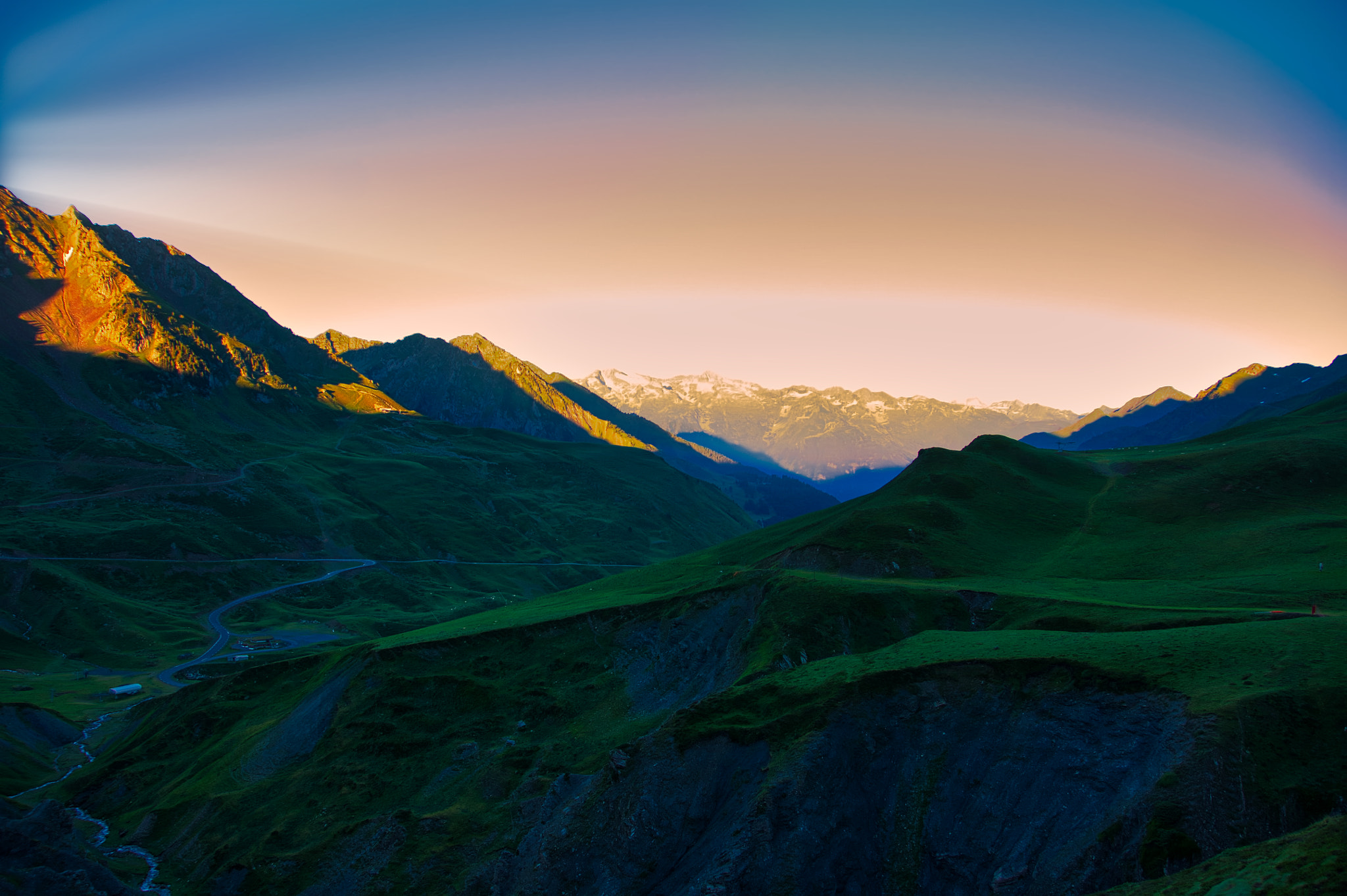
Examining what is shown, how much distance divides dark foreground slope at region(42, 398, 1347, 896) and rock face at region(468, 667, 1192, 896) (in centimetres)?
17

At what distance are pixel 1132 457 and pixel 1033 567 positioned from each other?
64.3 metres

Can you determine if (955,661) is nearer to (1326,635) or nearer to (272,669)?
(1326,635)

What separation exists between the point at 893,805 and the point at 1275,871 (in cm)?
2462

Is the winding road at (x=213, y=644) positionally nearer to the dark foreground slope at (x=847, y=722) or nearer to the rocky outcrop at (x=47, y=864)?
the dark foreground slope at (x=847, y=722)

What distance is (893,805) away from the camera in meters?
49.3

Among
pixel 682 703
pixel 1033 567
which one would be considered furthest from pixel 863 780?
pixel 1033 567

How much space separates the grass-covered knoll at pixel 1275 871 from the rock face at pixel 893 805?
6.98 m

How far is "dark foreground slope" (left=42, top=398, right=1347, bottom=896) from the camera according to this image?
1622 inches

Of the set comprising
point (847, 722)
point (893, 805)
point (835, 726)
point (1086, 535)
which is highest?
point (1086, 535)

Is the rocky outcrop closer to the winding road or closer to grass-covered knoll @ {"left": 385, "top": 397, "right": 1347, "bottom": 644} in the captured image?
grass-covered knoll @ {"left": 385, "top": 397, "right": 1347, "bottom": 644}

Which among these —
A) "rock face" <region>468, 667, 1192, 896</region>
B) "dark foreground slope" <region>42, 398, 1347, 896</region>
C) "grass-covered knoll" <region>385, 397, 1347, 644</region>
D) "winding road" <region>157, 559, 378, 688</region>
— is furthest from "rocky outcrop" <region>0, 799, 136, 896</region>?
"winding road" <region>157, 559, 378, 688</region>

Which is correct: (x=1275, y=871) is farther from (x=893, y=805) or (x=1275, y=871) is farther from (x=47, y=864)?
(x=47, y=864)

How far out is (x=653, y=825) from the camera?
175ft

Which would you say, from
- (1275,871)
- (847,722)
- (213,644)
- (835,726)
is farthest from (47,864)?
(213,644)
